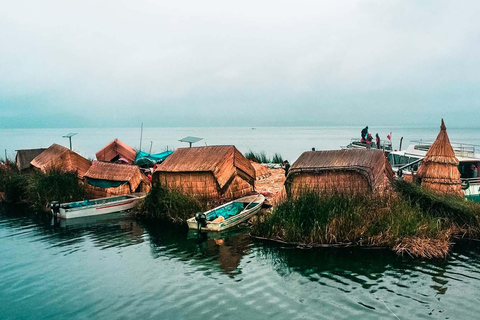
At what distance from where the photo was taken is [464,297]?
11.1 m

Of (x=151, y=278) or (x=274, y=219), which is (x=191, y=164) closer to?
(x=274, y=219)

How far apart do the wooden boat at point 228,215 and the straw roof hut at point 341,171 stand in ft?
7.33

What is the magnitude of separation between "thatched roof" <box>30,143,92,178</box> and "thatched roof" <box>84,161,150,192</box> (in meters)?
2.84

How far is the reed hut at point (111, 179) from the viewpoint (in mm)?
25547

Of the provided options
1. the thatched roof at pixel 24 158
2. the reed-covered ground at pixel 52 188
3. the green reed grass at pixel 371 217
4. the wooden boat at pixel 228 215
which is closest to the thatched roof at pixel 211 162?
the wooden boat at pixel 228 215

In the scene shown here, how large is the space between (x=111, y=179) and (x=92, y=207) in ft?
9.27

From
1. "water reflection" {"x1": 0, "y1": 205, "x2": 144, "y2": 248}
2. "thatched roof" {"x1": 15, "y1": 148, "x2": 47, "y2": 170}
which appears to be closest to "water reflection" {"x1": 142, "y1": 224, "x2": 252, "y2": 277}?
"water reflection" {"x1": 0, "y1": 205, "x2": 144, "y2": 248}

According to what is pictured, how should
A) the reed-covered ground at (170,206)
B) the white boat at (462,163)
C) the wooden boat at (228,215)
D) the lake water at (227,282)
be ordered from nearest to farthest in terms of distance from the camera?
the lake water at (227,282), the wooden boat at (228,215), the white boat at (462,163), the reed-covered ground at (170,206)

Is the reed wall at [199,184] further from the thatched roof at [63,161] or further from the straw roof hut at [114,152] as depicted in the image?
the straw roof hut at [114,152]

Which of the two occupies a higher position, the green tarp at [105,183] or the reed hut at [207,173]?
the reed hut at [207,173]

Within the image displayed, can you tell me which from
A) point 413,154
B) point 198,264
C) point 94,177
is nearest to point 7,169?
point 94,177

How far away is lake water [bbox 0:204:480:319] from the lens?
10.8 m

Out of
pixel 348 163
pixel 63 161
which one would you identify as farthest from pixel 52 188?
pixel 348 163

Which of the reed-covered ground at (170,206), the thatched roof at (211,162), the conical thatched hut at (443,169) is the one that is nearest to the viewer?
the conical thatched hut at (443,169)
